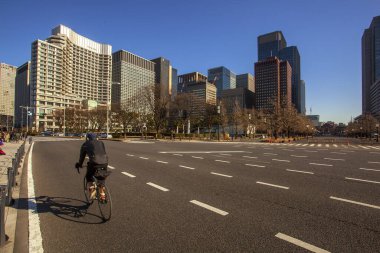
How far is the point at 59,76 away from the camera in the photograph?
374 feet

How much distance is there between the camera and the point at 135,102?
59844mm

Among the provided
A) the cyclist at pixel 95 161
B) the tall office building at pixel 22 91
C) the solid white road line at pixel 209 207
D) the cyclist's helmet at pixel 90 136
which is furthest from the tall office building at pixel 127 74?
the solid white road line at pixel 209 207

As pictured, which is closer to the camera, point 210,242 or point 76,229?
point 210,242

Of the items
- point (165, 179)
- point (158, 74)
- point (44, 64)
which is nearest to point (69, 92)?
point (44, 64)

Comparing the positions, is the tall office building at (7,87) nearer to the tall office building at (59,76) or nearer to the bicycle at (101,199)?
the tall office building at (59,76)

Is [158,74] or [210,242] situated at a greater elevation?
[158,74]

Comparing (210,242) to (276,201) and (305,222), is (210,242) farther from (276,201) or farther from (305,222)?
(276,201)

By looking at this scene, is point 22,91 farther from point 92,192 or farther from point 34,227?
point 34,227

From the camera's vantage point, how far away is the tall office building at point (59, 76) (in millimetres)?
104438

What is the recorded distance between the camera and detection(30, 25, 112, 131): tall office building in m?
104

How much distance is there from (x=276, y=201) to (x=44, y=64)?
413 feet

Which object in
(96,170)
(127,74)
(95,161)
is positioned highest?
(127,74)

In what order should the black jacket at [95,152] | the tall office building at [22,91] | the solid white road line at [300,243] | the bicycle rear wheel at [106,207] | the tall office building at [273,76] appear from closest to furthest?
the solid white road line at [300,243] < the bicycle rear wheel at [106,207] < the black jacket at [95,152] < the tall office building at [273,76] < the tall office building at [22,91]

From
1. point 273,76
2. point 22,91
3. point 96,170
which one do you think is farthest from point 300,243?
point 22,91
